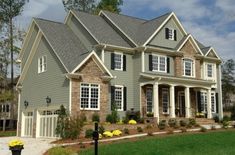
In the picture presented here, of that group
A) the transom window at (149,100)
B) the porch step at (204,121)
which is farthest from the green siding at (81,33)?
the porch step at (204,121)

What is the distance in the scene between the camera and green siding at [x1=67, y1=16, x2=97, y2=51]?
109 ft

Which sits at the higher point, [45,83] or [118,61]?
[118,61]

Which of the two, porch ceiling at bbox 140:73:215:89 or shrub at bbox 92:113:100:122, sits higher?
Result: porch ceiling at bbox 140:73:215:89

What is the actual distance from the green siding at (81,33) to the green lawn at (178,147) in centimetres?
1416

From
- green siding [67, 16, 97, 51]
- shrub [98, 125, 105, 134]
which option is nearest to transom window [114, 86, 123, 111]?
green siding [67, 16, 97, 51]

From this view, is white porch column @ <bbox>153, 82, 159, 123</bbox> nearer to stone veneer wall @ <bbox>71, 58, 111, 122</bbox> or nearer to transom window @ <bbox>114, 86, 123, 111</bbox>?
transom window @ <bbox>114, 86, 123, 111</bbox>

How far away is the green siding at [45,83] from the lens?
29016 mm

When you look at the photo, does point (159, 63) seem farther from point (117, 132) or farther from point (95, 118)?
point (117, 132)

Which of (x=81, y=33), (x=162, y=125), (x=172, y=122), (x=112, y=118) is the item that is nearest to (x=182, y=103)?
(x=172, y=122)

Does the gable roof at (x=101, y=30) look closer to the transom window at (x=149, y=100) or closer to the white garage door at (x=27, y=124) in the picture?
the transom window at (x=149, y=100)

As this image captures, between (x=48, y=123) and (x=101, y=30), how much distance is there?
32.2 feet

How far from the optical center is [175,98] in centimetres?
3528

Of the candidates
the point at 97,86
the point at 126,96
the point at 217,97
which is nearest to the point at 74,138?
the point at 97,86

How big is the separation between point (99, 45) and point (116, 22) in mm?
5845
